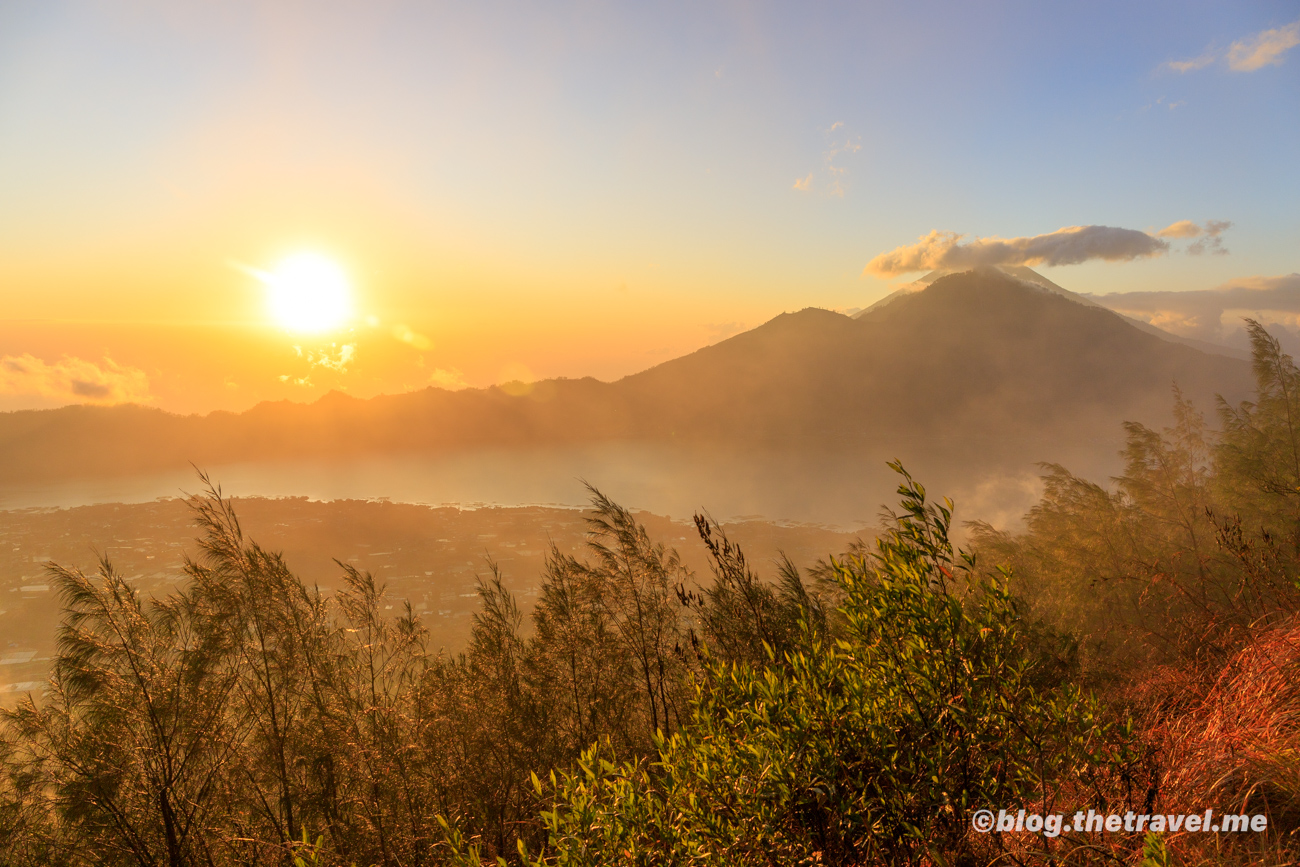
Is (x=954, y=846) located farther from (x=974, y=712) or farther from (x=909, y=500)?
(x=909, y=500)

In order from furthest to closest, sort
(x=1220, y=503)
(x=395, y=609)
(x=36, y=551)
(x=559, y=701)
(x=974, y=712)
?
(x=36, y=551) → (x=395, y=609) → (x=1220, y=503) → (x=559, y=701) → (x=974, y=712)

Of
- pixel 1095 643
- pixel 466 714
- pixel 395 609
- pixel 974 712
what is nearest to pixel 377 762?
pixel 466 714


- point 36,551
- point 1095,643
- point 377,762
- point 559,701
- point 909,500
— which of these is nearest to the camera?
point 909,500

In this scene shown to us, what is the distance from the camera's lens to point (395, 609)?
8338 cm

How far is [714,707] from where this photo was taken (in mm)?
4594

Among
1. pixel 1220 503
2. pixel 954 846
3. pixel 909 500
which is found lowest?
pixel 1220 503

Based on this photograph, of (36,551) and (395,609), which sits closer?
(395,609)

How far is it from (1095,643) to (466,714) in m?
16.4

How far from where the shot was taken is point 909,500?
407cm

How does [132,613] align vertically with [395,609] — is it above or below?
above

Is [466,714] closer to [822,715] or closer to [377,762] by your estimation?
[377,762]

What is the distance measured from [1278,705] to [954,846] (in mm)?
2981

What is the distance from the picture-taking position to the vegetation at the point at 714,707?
3512 mm

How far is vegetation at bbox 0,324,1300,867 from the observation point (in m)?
3.51
